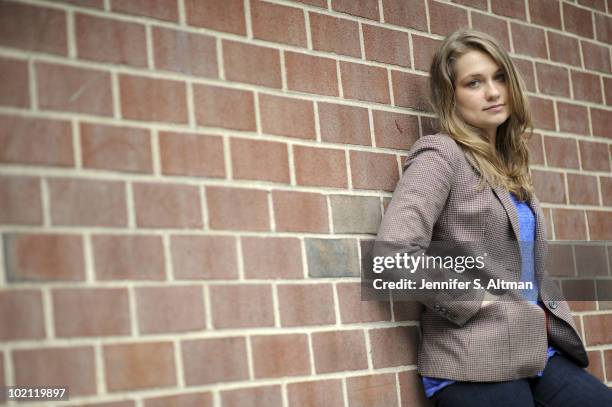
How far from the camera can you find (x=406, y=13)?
307 centimetres

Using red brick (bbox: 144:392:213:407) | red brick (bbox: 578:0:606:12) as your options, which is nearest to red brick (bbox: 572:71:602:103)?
red brick (bbox: 578:0:606:12)

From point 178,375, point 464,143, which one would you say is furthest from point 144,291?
point 464,143

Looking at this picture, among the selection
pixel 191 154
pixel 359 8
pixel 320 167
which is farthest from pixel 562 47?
pixel 191 154

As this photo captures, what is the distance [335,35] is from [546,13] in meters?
1.21

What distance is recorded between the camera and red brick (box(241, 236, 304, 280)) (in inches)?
94.6

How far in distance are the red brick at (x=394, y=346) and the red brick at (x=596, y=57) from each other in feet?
5.29

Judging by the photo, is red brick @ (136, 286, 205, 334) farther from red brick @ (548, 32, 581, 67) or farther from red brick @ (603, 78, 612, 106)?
red brick @ (603, 78, 612, 106)

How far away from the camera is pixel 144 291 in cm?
217

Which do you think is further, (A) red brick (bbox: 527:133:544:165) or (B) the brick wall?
(A) red brick (bbox: 527:133:544:165)

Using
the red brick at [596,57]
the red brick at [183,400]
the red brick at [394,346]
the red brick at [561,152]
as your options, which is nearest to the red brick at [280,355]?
the red brick at [183,400]

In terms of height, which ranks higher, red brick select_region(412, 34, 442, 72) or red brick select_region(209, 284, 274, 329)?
red brick select_region(412, 34, 442, 72)

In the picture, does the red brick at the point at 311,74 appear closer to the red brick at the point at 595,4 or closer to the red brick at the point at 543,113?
the red brick at the point at 543,113

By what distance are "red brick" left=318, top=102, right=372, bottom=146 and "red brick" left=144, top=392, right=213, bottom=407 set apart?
89 cm

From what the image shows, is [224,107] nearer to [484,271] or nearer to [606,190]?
[484,271]
